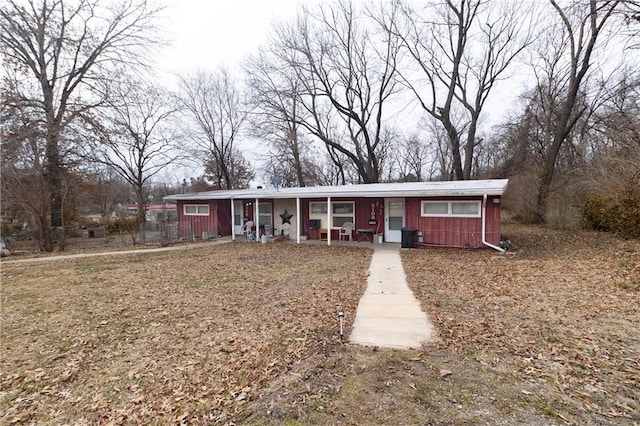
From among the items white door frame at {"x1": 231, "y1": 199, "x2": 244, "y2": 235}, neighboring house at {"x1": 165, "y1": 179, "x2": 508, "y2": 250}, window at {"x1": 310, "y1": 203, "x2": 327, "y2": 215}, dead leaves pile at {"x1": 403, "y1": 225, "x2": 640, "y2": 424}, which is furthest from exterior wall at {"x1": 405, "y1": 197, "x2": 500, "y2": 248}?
white door frame at {"x1": 231, "y1": 199, "x2": 244, "y2": 235}

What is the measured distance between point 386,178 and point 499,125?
13404mm

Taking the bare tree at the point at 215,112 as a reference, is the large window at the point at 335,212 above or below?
below

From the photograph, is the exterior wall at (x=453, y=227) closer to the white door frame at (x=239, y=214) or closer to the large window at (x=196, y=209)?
the white door frame at (x=239, y=214)

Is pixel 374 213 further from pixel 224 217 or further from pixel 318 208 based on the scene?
pixel 224 217

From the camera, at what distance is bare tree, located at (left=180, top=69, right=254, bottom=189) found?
84.7 ft

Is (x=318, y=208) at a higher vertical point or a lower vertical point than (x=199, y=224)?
higher

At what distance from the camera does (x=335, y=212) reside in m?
14.0

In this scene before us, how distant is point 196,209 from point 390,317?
603 inches

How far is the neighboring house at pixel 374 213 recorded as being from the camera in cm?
1084

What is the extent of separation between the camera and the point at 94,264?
1020 cm

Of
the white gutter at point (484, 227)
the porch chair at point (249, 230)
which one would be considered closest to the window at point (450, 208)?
the white gutter at point (484, 227)

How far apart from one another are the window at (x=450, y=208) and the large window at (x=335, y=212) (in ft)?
10.4

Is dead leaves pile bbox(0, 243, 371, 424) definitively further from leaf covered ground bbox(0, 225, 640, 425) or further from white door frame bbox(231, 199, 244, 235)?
white door frame bbox(231, 199, 244, 235)

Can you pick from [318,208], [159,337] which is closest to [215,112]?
[318,208]
